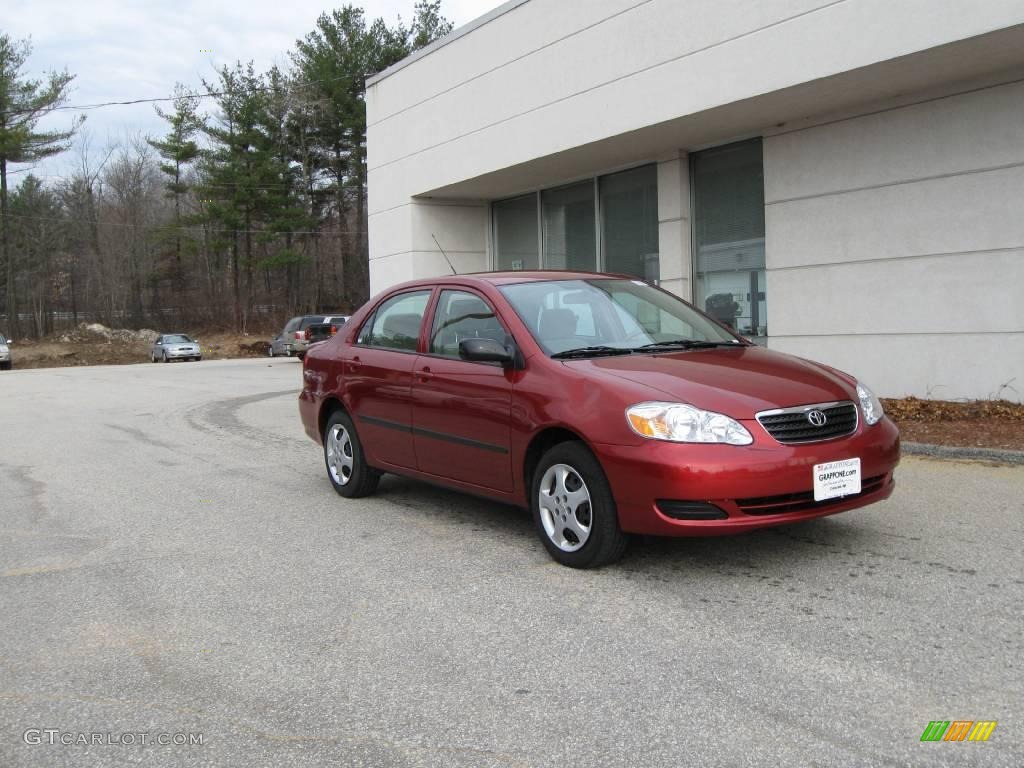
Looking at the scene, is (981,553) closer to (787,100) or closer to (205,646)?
(205,646)

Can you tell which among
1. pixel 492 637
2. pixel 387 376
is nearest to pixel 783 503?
pixel 492 637

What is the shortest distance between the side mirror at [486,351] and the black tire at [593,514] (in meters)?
0.64

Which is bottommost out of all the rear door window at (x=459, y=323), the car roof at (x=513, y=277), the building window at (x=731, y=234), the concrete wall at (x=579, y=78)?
the rear door window at (x=459, y=323)

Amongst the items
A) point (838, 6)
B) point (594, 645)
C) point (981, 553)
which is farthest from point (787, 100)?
point (594, 645)

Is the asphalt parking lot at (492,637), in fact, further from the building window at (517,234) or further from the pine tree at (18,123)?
the pine tree at (18,123)

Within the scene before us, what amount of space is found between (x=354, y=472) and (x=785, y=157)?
789 centimetres

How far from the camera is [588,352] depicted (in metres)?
5.40

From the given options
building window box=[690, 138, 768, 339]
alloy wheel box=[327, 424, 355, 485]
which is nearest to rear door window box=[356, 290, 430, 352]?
alloy wheel box=[327, 424, 355, 485]

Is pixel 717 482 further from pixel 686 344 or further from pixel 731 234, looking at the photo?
pixel 731 234

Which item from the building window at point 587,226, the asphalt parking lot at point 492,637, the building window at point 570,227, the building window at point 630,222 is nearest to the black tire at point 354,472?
the asphalt parking lot at point 492,637

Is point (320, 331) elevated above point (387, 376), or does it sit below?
above

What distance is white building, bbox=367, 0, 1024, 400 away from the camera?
10039 millimetres

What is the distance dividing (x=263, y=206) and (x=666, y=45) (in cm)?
4219

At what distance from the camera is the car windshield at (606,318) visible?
554 cm
